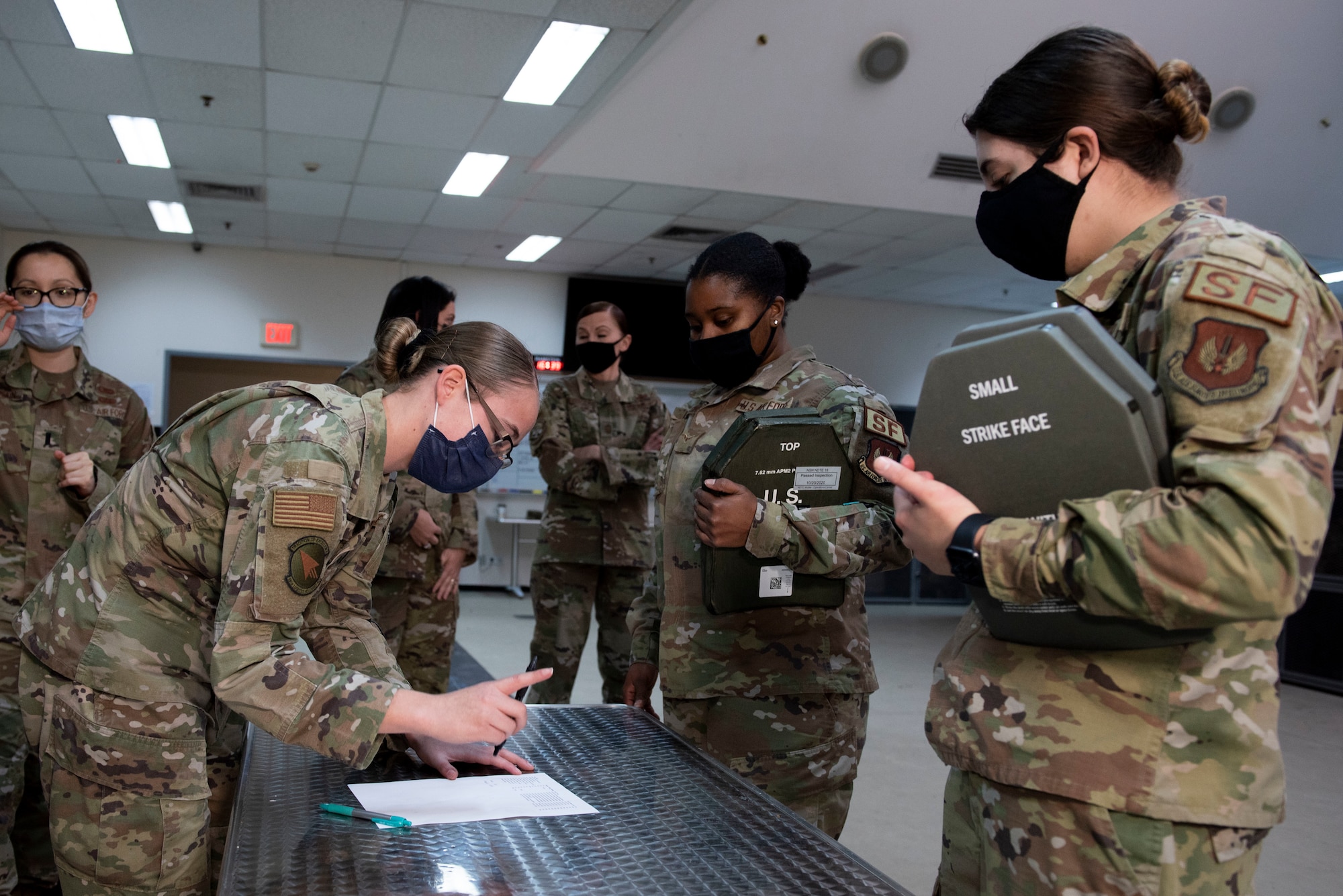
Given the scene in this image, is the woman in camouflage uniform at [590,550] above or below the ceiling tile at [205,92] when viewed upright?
below

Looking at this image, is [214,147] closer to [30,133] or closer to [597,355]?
[30,133]

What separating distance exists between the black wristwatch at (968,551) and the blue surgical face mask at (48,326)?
254 centimetres

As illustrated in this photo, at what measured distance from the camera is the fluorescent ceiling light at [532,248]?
313 inches

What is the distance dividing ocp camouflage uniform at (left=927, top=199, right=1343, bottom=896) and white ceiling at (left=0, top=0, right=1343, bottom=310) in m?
3.61

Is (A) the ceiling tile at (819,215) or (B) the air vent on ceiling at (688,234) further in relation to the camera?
(B) the air vent on ceiling at (688,234)

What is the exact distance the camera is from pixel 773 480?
1804 millimetres

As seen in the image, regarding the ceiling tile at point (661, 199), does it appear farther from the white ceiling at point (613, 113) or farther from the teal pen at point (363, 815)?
the teal pen at point (363, 815)

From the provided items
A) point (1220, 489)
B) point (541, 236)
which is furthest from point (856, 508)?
point (541, 236)

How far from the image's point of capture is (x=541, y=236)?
789 centimetres

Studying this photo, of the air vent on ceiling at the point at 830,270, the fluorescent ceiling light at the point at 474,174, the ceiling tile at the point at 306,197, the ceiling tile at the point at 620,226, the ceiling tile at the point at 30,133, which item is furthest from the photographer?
the air vent on ceiling at the point at 830,270

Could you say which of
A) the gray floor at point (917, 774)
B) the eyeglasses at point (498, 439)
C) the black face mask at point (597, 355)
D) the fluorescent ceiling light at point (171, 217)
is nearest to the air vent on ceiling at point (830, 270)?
the gray floor at point (917, 774)

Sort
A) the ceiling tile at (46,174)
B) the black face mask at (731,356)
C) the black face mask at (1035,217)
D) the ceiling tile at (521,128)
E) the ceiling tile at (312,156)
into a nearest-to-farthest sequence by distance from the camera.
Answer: the black face mask at (1035,217) → the black face mask at (731,356) → the ceiling tile at (521,128) → the ceiling tile at (312,156) → the ceiling tile at (46,174)

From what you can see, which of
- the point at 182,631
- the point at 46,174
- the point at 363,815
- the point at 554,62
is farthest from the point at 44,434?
the point at 46,174

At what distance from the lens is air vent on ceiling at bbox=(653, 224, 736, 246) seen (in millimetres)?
7387
